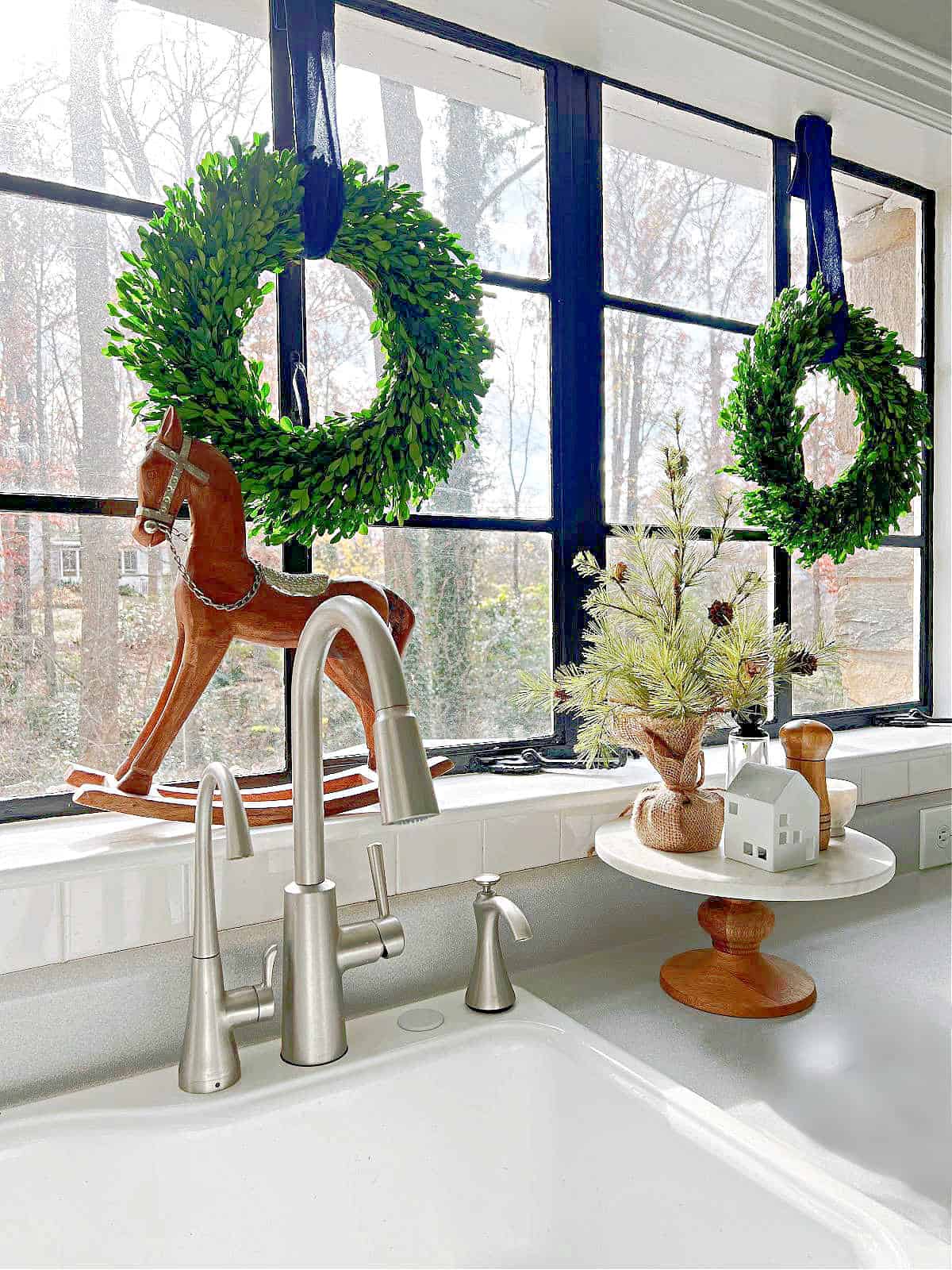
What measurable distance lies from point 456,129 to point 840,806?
115 cm

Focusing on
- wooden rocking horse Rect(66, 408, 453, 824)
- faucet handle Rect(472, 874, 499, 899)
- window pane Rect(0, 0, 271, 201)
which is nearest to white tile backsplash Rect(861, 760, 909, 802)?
faucet handle Rect(472, 874, 499, 899)

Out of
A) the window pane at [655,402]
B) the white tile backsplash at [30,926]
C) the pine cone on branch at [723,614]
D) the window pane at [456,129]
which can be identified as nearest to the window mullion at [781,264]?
the window pane at [655,402]

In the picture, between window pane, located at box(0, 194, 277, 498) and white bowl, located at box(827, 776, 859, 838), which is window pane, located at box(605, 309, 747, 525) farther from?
window pane, located at box(0, 194, 277, 498)

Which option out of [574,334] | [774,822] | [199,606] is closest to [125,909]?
[199,606]

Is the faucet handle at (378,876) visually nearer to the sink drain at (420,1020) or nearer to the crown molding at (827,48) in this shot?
the sink drain at (420,1020)

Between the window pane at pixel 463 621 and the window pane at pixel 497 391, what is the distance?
6 cm

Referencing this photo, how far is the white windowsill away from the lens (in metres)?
0.88

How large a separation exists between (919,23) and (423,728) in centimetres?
150

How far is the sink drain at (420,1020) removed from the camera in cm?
97

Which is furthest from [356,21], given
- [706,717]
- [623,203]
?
[706,717]

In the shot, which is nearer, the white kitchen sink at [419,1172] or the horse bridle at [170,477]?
the white kitchen sink at [419,1172]

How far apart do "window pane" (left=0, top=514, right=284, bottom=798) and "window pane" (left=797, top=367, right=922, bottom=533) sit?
123cm

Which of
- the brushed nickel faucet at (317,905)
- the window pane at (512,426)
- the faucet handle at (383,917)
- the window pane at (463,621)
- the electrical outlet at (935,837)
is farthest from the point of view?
the electrical outlet at (935,837)

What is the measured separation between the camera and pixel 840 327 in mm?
1639
